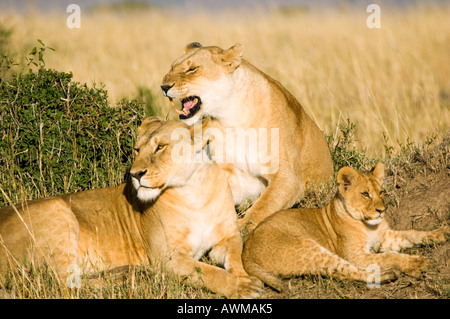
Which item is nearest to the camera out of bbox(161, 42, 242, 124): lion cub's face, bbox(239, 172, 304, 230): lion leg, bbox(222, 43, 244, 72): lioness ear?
bbox(239, 172, 304, 230): lion leg

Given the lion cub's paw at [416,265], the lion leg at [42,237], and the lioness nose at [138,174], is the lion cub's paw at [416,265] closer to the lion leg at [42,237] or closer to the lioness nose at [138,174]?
the lioness nose at [138,174]

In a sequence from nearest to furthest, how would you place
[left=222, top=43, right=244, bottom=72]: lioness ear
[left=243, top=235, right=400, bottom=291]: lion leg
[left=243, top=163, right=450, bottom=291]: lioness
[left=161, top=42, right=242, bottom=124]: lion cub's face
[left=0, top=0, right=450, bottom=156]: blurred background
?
[left=243, top=235, right=400, bottom=291]: lion leg
[left=243, top=163, right=450, bottom=291]: lioness
[left=161, top=42, right=242, bottom=124]: lion cub's face
[left=222, top=43, right=244, bottom=72]: lioness ear
[left=0, top=0, right=450, bottom=156]: blurred background

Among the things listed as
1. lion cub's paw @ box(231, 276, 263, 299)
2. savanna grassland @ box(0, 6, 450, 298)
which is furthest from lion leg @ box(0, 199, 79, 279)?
lion cub's paw @ box(231, 276, 263, 299)

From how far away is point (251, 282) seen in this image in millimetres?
4676

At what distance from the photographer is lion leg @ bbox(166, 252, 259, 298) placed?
460cm

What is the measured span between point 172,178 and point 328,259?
1287 millimetres

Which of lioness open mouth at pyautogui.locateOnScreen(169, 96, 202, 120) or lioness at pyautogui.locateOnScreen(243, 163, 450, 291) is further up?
lioness open mouth at pyautogui.locateOnScreen(169, 96, 202, 120)

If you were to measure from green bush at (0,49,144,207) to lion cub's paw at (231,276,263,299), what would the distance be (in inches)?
88.7

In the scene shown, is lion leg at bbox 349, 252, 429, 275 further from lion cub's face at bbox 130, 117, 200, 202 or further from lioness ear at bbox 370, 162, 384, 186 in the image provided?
lion cub's face at bbox 130, 117, 200, 202

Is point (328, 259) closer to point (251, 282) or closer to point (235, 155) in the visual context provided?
point (251, 282)

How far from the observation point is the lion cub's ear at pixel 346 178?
509 cm

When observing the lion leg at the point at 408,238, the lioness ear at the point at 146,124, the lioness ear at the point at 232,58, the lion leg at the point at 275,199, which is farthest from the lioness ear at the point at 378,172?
the lioness ear at the point at 146,124

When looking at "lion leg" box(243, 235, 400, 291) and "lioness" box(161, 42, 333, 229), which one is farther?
"lioness" box(161, 42, 333, 229)

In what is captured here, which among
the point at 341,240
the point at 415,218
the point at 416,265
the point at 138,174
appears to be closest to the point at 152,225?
the point at 138,174
